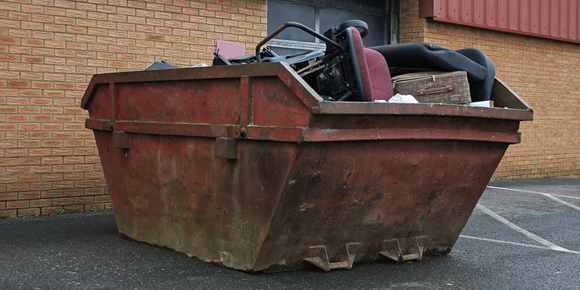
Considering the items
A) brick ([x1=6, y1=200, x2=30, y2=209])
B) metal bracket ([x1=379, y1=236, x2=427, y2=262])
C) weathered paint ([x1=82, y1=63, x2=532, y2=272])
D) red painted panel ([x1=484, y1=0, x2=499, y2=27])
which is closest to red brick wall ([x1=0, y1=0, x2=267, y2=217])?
brick ([x1=6, y1=200, x2=30, y2=209])

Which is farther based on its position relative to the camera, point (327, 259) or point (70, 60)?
point (70, 60)

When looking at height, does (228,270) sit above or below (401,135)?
below

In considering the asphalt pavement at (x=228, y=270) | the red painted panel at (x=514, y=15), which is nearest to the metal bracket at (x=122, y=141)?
the asphalt pavement at (x=228, y=270)

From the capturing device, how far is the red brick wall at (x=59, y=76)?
5.72 meters

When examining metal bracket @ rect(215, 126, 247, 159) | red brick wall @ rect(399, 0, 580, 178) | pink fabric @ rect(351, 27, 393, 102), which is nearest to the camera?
metal bracket @ rect(215, 126, 247, 159)

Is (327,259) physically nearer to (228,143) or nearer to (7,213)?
(228,143)

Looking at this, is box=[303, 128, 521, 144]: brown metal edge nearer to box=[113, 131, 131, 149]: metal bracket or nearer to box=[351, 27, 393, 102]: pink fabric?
box=[351, 27, 393, 102]: pink fabric

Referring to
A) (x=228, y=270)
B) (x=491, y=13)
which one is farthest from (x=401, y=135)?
(x=491, y=13)

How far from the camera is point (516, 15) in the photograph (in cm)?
1048

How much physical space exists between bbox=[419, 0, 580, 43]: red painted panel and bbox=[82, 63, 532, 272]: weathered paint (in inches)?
215

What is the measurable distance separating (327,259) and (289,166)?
84 cm

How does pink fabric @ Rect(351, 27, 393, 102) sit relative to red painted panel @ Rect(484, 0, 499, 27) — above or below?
below

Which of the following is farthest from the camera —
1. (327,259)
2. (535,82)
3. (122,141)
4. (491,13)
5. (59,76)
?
(535,82)

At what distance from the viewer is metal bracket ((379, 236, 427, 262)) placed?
3.96 m
